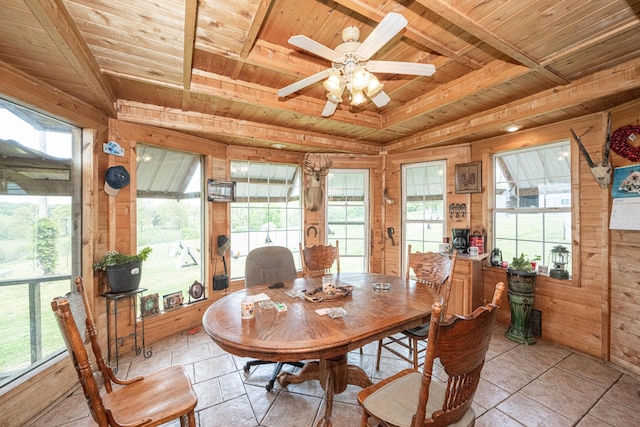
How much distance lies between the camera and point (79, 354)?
1124mm

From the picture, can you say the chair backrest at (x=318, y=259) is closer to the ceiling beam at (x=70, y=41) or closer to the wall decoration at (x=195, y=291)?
the wall decoration at (x=195, y=291)

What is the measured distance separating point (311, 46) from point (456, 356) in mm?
1750

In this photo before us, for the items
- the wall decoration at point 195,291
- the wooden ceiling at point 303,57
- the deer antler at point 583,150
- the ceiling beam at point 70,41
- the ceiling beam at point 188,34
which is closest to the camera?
the ceiling beam at point 70,41

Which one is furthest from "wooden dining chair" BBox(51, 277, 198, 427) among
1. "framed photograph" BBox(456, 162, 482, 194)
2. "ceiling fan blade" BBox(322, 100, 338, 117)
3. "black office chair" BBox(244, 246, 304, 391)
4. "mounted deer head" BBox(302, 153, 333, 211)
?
"framed photograph" BBox(456, 162, 482, 194)

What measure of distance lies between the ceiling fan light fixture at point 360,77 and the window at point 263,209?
2.58m

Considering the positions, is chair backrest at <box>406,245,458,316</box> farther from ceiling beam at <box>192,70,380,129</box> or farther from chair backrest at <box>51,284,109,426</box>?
chair backrest at <box>51,284,109,426</box>

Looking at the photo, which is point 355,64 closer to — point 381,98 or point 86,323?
point 381,98

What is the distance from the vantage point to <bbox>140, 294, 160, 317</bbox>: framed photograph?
302 centimetres

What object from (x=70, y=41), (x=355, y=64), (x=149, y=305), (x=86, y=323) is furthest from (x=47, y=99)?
(x=355, y=64)

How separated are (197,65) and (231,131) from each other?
993 millimetres

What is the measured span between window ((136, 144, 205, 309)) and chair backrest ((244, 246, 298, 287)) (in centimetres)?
117

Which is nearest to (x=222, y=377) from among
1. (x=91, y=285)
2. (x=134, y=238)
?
(x=91, y=285)

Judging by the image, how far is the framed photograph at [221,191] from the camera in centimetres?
360

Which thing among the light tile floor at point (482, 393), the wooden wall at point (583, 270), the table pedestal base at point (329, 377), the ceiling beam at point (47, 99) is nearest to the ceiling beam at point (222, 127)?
the ceiling beam at point (47, 99)
